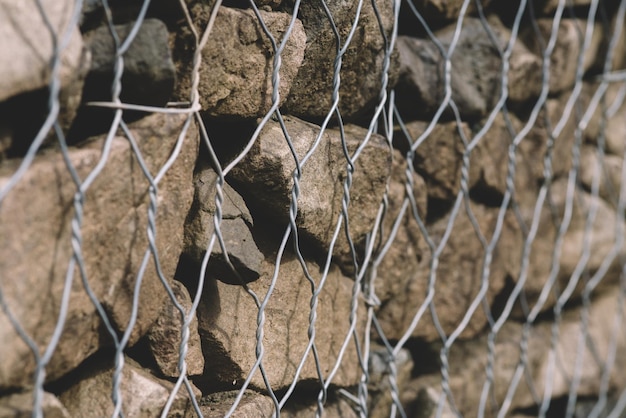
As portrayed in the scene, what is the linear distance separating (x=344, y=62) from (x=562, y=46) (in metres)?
0.57

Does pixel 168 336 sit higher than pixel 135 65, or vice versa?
pixel 135 65

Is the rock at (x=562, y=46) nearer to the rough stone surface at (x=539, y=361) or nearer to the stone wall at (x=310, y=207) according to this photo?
the stone wall at (x=310, y=207)

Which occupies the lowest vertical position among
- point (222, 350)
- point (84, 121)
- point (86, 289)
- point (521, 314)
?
point (521, 314)

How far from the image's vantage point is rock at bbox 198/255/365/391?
2.70 ft

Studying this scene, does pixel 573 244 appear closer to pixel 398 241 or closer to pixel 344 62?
pixel 398 241

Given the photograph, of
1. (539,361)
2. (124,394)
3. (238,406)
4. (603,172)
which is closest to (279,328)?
(238,406)

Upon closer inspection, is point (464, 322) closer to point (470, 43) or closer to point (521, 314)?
point (521, 314)

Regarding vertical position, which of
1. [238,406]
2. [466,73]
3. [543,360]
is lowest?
[543,360]

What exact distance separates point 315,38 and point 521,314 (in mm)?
745

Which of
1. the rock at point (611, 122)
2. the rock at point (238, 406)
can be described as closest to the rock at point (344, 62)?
the rock at point (238, 406)

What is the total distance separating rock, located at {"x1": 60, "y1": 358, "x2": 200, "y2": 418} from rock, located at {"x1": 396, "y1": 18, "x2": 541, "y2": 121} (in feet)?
1.92

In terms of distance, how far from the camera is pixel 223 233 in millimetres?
794

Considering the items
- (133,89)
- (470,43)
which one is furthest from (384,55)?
(133,89)

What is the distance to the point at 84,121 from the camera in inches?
27.3
